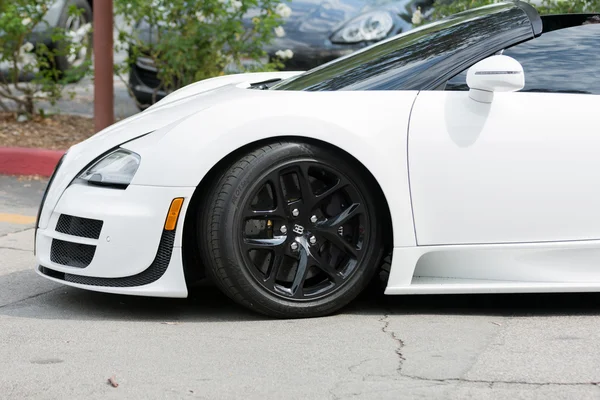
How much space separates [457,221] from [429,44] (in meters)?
0.83

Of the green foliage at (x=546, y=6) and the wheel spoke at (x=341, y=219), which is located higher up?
the green foliage at (x=546, y=6)

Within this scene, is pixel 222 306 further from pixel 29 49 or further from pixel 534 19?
pixel 29 49

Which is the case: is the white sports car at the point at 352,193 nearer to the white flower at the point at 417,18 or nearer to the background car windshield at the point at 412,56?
the background car windshield at the point at 412,56

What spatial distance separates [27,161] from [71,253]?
3.46 metres

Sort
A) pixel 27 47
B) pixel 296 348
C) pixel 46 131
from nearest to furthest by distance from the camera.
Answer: pixel 296 348 → pixel 27 47 → pixel 46 131

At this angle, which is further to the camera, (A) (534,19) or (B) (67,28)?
(B) (67,28)

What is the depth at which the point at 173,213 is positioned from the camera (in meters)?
4.04

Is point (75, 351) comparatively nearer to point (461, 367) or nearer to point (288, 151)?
point (288, 151)

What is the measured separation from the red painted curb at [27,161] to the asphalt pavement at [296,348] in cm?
266

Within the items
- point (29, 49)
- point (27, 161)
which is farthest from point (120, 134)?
point (29, 49)

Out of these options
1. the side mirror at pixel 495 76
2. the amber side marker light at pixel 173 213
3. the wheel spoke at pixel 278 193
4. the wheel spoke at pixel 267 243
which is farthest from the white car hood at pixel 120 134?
the side mirror at pixel 495 76

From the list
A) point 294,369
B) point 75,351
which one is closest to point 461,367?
point 294,369

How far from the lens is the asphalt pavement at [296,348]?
11.3 ft

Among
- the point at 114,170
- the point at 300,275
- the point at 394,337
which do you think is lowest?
the point at 394,337
